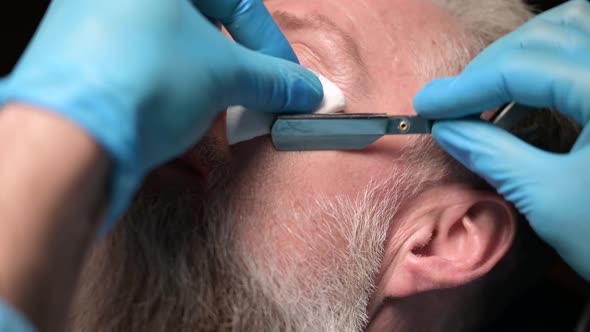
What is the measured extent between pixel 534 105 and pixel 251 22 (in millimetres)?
496

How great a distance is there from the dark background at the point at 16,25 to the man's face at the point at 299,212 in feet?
3.76

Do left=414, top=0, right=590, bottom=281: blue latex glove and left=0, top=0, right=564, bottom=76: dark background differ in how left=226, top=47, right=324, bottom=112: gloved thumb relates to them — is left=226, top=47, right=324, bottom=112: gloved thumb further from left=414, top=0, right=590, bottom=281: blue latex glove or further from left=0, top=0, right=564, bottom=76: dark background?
left=0, top=0, right=564, bottom=76: dark background

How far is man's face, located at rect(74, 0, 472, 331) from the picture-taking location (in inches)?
35.6

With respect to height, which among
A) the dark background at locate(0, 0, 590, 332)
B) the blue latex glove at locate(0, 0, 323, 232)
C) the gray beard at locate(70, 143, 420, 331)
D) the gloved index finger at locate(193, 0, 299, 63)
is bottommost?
the dark background at locate(0, 0, 590, 332)

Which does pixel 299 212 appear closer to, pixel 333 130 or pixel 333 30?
pixel 333 130

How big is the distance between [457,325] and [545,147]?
0.43 metres

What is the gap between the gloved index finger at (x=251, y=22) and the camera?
0.97 m

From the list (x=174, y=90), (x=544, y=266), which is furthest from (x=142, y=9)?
(x=544, y=266)

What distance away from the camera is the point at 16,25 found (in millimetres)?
1893

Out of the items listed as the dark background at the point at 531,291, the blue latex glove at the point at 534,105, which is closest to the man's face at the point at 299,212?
the blue latex glove at the point at 534,105

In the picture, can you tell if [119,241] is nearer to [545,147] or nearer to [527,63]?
[527,63]

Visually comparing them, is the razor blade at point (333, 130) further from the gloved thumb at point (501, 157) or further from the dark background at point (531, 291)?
the dark background at point (531, 291)

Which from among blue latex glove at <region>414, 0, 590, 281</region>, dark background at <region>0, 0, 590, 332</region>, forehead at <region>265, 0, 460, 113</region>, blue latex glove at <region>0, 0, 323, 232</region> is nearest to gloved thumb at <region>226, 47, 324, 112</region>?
blue latex glove at <region>0, 0, 323, 232</region>

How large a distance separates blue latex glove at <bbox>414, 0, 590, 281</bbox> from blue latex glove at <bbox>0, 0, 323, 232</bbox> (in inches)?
14.0
